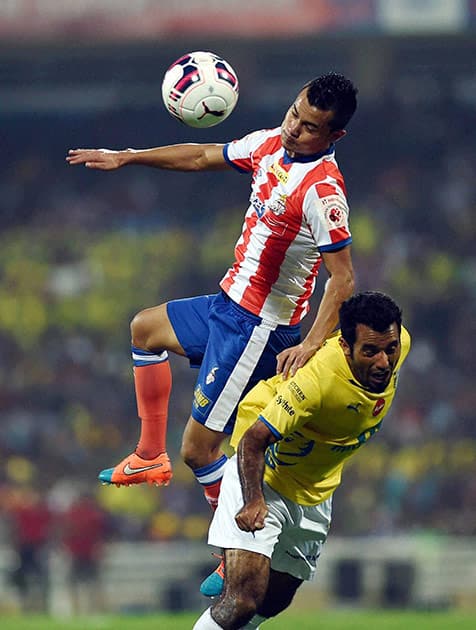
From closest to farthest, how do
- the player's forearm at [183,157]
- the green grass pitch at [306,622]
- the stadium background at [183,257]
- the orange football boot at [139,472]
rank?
the player's forearm at [183,157]
the orange football boot at [139,472]
the green grass pitch at [306,622]
the stadium background at [183,257]

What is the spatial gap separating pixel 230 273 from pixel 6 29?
36.7ft

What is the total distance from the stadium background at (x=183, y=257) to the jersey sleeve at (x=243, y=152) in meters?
7.24

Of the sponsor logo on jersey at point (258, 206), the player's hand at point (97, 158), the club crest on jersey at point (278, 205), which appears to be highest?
the player's hand at point (97, 158)

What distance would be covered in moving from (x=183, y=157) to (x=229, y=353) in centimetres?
108

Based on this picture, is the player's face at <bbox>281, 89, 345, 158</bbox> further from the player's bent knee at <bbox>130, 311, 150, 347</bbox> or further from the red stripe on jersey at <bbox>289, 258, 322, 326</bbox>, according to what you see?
the player's bent knee at <bbox>130, 311, 150, 347</bbox>

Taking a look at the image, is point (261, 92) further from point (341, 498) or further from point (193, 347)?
point (193, 347)

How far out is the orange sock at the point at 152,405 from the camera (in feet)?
26.1

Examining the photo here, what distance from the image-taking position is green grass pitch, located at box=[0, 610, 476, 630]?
11500mm

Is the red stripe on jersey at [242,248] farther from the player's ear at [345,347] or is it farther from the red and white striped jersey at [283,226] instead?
the player's ear at [345,347]

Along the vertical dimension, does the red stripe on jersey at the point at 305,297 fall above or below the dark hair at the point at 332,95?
below

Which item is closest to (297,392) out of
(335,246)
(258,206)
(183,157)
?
(335,246)

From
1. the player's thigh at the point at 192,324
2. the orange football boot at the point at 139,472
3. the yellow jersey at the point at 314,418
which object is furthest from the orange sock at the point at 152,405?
the yellow jersey at the point at 314,418

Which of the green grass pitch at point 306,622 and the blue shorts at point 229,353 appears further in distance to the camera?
the green grass pitch at point 306,622

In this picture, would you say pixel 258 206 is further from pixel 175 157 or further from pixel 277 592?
pixel 277 592
